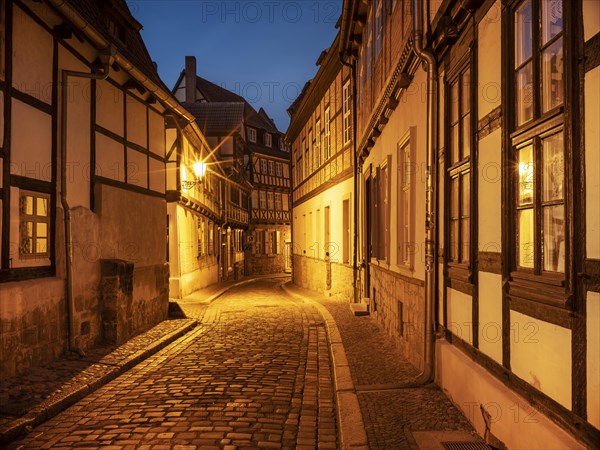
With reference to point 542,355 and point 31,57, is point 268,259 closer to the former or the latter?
point 31,57

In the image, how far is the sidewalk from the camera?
16.1 ft

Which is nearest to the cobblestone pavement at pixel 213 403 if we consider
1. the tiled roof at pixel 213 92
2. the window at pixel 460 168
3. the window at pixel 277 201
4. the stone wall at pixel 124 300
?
the stone wall at pixel 124 300

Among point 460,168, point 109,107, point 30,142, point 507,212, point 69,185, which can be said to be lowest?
point 507,212

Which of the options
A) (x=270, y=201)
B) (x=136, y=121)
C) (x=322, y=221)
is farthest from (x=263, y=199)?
(x=136, y=121)

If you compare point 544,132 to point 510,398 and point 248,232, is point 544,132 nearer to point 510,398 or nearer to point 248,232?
point 510,398

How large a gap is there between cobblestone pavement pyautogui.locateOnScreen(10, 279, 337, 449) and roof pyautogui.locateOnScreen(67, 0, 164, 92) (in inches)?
219

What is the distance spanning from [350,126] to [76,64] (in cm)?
875

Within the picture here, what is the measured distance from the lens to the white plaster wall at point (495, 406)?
12.0 ft

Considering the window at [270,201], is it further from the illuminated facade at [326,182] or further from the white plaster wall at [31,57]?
the white plaster wall at [31,57]

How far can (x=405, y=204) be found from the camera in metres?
9.02

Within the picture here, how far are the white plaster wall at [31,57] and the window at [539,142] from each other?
6.20 meters

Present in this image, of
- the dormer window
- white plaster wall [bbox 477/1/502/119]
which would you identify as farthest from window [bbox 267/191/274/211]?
white plaster wall [bbox 477/1/502/119]

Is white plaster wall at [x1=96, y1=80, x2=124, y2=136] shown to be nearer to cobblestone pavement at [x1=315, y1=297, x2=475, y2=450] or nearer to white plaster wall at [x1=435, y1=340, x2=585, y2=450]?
cobblestone pavement at [x1=315, y1=297, x2=475, y2=450]

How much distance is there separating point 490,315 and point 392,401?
1.71 m
